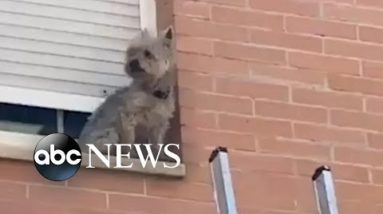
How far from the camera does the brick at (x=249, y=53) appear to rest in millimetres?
5500

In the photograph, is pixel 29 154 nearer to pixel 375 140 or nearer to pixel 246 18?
pixel 246 18

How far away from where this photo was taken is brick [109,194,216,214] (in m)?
5.08

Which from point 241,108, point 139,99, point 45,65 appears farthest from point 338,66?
point 45,65

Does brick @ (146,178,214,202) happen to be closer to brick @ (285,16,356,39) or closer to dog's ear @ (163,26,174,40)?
dog's ear @ (163,26,174,40)

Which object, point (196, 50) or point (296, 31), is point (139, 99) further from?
point (296, 31)

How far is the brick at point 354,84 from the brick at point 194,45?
513 millimetres

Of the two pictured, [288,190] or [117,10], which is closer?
[288,190]

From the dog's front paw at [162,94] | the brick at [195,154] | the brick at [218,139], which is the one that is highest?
the dog's front paw at [162,94]

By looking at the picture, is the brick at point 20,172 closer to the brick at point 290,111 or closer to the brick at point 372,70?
the brick at point 290,111

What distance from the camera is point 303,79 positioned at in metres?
5.55

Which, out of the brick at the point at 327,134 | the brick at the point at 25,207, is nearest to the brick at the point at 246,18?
the brick at the point at 327,134

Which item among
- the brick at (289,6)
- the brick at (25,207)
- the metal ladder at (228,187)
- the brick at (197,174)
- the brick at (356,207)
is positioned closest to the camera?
the metal ladder at (228,187)

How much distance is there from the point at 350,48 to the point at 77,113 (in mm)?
1151

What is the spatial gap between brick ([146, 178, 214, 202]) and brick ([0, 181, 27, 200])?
47 cm
